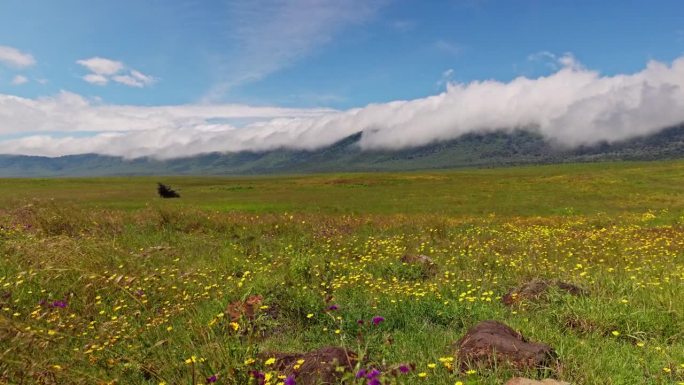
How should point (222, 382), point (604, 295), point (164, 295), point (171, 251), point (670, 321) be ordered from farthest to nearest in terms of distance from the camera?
point (171, 251) < point (164, 295) < point (604, 295) < point (670, 321) < point (222, 382)

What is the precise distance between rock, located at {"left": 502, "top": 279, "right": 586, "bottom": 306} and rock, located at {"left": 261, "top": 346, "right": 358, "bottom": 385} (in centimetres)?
441

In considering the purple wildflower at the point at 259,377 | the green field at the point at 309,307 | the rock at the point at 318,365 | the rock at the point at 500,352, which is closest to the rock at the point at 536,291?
the green field at the point at 309,307

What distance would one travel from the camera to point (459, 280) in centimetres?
984

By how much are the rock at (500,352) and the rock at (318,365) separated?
4.36ft

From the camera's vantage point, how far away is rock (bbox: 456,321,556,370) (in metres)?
4.88

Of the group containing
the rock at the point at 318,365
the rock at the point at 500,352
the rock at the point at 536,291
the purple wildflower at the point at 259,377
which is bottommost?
the rock at the point at 536,291

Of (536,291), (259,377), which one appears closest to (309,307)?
(259,377)

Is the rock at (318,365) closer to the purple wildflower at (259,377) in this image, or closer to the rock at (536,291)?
the purple wildflower at (259,377)

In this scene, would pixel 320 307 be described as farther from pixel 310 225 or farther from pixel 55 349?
pixel 310 225

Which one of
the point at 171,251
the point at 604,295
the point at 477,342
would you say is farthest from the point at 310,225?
the point at 477,342

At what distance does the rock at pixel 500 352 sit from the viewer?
16.0 ft

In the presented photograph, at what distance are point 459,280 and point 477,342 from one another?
4736 millimetres

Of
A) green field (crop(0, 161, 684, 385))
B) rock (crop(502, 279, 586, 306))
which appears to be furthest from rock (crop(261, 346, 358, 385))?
rock (crop(502, 279, 586, 306))

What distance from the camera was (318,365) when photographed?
4.59 meters
